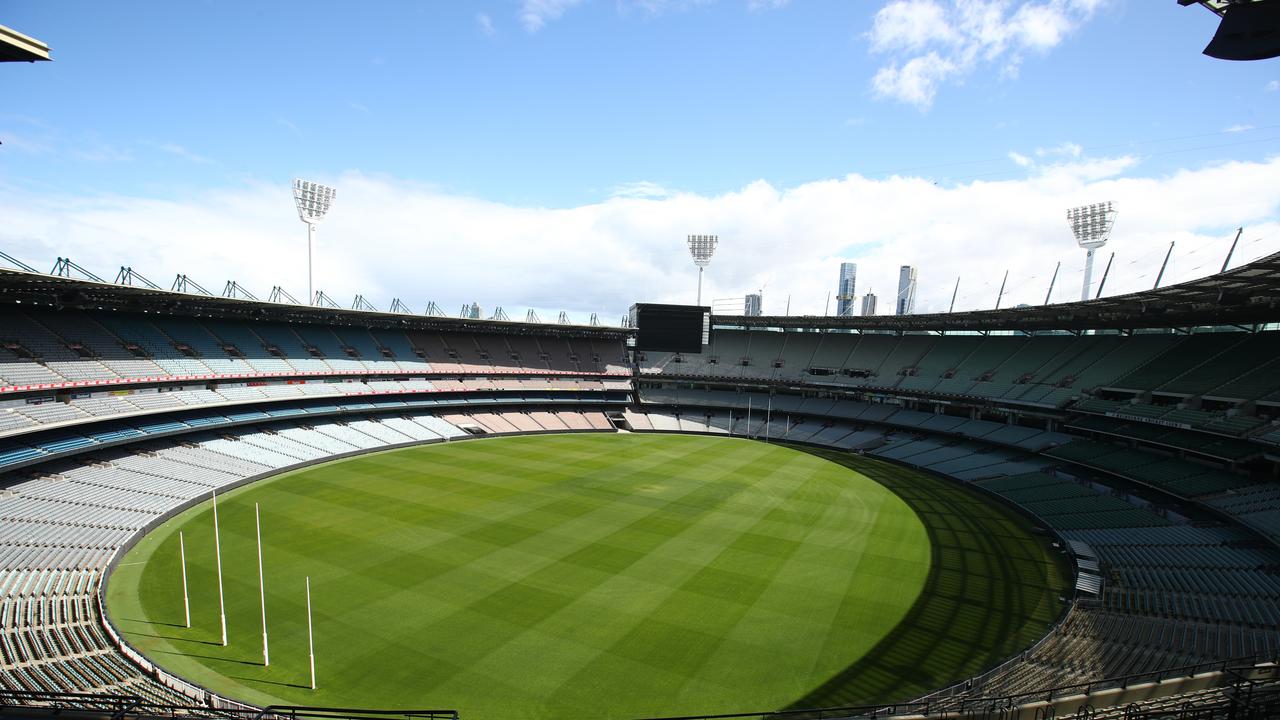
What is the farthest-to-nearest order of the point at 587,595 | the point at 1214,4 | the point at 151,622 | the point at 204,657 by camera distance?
the point at 587,595, the point at 151,622, the point at 204,657, the point at 1214,4

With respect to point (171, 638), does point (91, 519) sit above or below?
above

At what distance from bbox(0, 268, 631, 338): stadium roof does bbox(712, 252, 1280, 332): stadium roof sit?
102 ft

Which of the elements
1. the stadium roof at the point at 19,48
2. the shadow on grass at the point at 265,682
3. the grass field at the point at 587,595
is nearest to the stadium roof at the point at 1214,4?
the grass field at the point at 587,595

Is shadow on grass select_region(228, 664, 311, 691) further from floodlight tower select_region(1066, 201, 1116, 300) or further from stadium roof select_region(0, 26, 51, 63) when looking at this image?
floodlight tower select_region(1066, 201, 1116, 300)

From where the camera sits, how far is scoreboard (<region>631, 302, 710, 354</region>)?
2356 inches

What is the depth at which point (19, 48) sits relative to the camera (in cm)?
791

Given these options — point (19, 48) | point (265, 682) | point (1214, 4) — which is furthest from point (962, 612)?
point (19, 48)

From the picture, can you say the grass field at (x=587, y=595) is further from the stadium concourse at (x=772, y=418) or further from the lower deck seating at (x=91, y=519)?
the stadium concourse at (x=772, y=418)

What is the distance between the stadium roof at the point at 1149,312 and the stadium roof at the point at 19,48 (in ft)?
104

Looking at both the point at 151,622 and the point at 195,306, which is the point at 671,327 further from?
the point at 151,622

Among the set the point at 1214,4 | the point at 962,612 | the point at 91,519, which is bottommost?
the point at 962,612

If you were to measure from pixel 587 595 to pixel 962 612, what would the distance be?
1330 cm

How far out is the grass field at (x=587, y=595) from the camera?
49.6 ft

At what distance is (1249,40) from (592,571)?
2274cm
